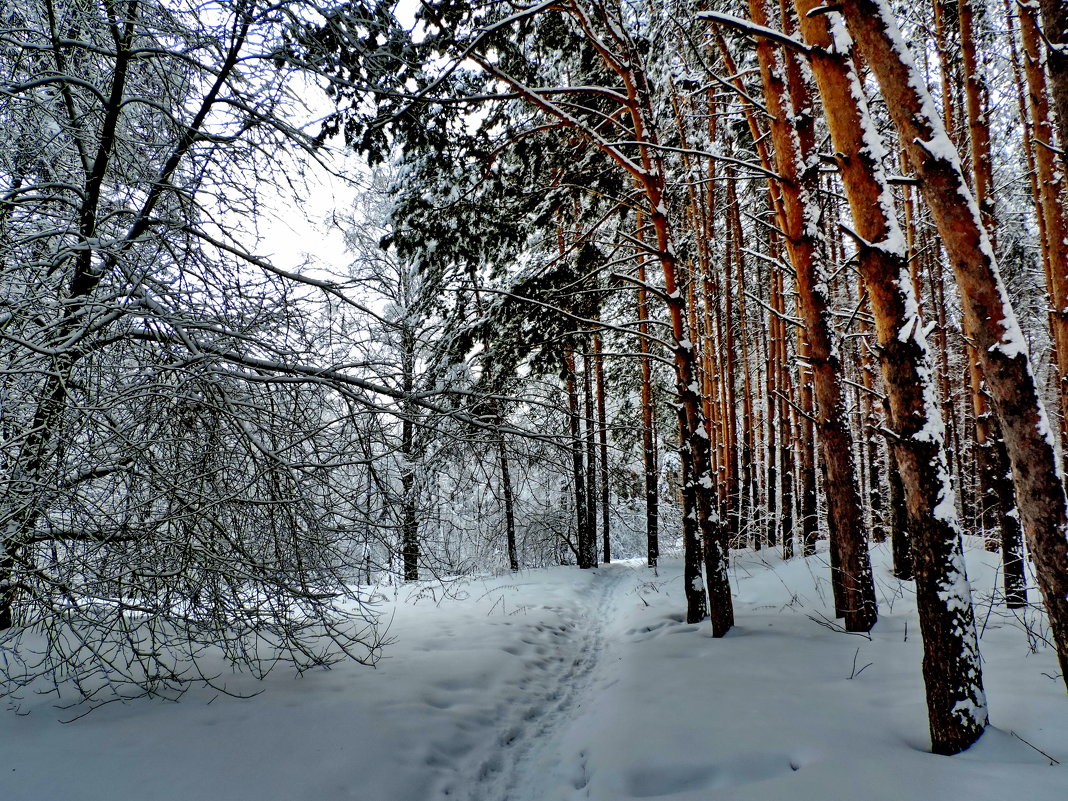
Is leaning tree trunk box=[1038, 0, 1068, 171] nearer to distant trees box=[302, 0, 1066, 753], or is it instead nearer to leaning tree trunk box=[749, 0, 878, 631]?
distant trees box=[302, 0, 1066, 753]

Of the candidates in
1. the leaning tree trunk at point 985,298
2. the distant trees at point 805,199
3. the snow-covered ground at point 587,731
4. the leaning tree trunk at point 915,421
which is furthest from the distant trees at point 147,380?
the leaning tree trunk at point 985,298

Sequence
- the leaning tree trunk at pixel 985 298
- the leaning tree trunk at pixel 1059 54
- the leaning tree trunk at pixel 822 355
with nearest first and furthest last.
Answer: the leaning tree trunk at pixel 985 298 < the leaning tree trunk at pixel 1059 54 < the leaning tree trunk at pixel 822 355

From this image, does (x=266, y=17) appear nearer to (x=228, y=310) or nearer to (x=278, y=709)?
(x=228, y=310)

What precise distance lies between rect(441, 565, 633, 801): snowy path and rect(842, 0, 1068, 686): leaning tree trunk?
114 inches

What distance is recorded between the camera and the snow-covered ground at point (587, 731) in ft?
8.46

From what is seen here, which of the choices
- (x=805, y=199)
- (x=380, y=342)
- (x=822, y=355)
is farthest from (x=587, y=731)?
(x=805, y=199)

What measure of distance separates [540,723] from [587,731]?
0.53m

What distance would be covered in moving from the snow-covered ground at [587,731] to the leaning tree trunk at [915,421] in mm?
239

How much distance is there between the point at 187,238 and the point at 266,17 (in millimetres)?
1694

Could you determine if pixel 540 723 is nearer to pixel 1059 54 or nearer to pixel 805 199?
pixel 805 199

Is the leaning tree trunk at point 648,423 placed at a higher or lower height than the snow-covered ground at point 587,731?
higher

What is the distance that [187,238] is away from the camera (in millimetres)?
3871

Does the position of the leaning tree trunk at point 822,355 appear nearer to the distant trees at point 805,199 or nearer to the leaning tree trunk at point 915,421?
Result: the distant trees at point 805,199

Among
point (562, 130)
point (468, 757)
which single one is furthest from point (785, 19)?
point (468, 757)
